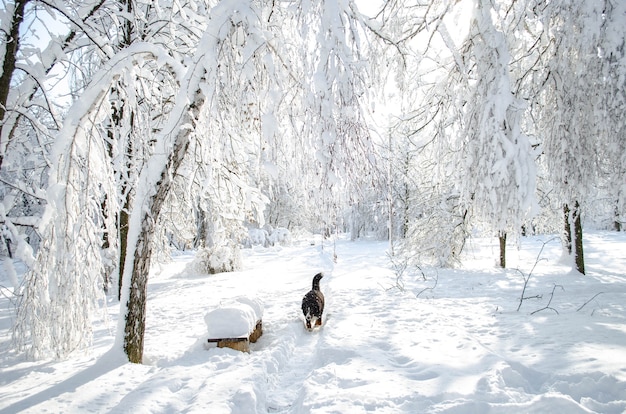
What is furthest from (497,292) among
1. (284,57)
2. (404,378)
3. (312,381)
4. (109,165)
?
(109,165)

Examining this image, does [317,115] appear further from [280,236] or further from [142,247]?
[280,236]

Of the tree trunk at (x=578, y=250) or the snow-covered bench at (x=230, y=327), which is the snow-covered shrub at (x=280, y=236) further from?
the snow-covered bench at (x=230, y=327)

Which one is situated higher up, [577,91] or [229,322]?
[577,91]

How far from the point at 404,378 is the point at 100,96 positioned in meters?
4.76

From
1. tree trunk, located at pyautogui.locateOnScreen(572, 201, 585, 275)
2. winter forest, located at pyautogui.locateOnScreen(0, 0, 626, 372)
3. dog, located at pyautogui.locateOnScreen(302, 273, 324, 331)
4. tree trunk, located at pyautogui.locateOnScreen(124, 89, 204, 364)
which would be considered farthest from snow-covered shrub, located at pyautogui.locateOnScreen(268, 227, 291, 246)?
tree trunk, located at pyautogui.locateOnScreen(124, 89, 204, 364)

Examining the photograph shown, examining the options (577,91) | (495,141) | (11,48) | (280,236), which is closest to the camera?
(495,141)

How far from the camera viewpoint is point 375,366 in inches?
144

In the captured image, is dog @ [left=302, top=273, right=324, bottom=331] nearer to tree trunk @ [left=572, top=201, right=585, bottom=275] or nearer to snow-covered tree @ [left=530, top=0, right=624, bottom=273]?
snow-covered tree @ [left=530, top=0, right=624, bottom=273]

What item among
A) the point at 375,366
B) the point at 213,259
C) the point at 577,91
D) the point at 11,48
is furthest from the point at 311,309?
the point at 213,259

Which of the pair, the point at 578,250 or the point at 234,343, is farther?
the point at 578,250

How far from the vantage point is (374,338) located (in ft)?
15.6

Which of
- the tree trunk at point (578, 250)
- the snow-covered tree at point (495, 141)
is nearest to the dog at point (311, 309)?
the snow-covered tree at point (495, 141)

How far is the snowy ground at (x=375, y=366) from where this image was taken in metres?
2.84

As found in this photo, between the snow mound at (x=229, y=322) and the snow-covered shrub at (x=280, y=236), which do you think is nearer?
the snow mound at (x=229, y=322)
